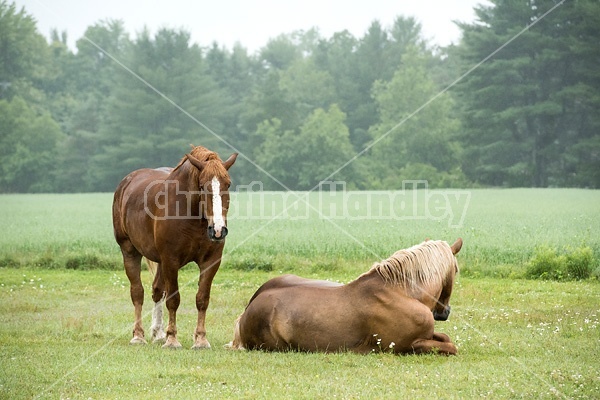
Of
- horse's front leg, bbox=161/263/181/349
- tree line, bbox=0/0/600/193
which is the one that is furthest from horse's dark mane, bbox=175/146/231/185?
tree line, bbox=0/0/600/193

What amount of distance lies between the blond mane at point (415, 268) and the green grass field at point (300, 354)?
2.68 feet

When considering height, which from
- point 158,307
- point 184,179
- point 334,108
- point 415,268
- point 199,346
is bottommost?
point 199,346

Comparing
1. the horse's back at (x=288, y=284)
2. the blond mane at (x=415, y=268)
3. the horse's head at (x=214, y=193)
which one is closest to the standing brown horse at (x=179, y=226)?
the horse's head at (x=214, y=193)

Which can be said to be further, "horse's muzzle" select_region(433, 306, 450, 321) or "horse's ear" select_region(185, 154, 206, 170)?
"horse's ear" select_region(185, 154, 206, 170)

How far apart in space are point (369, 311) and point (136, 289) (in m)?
3.55

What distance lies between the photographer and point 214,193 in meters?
8.10

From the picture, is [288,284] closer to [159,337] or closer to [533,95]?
[159,337]

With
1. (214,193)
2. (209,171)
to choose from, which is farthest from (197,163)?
(214,193)

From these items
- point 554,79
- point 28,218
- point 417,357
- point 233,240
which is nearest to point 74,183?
point 28,218

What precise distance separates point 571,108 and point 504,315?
4532 cm

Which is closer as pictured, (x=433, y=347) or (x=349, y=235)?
(x=433, y=347)

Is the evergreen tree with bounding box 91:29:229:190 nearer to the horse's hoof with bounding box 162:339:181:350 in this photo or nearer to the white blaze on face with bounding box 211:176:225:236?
the horse's hoof with bounding box 162:339:181:350

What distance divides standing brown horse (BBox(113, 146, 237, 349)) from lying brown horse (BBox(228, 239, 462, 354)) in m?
0.95

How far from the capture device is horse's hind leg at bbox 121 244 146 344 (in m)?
9.19
